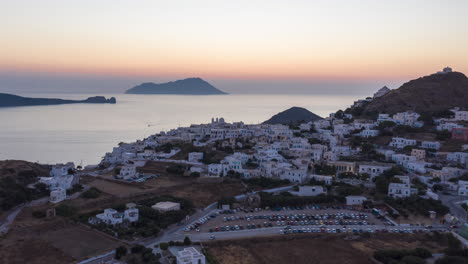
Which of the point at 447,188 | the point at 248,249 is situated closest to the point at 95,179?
the point at 248,249

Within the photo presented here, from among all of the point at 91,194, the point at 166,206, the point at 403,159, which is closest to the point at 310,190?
the point at 166,206

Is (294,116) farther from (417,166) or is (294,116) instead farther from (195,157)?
(417,166)

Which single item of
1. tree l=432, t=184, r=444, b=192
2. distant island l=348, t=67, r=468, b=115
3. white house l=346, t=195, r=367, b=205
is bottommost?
white house l=346, t=195, r=367, b=205

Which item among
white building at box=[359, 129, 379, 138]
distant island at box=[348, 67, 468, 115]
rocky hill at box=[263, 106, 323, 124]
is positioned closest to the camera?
white building at box=[359, 129, 379, 138]

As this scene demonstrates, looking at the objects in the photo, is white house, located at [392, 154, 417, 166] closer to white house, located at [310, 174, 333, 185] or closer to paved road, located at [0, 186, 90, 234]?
white house, located at [310, 174, 333, 185]

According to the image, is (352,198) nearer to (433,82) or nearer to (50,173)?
(50,173)

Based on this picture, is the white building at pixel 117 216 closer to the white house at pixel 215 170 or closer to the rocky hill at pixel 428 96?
the white house at pixel 215 170

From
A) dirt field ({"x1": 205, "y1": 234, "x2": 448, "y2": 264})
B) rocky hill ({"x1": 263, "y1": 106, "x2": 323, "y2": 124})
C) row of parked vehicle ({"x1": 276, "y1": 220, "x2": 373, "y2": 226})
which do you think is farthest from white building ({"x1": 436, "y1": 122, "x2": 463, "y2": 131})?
rocky hill ({"x1": 263, "y1": 106, "x2": 323, "y2": 124})
